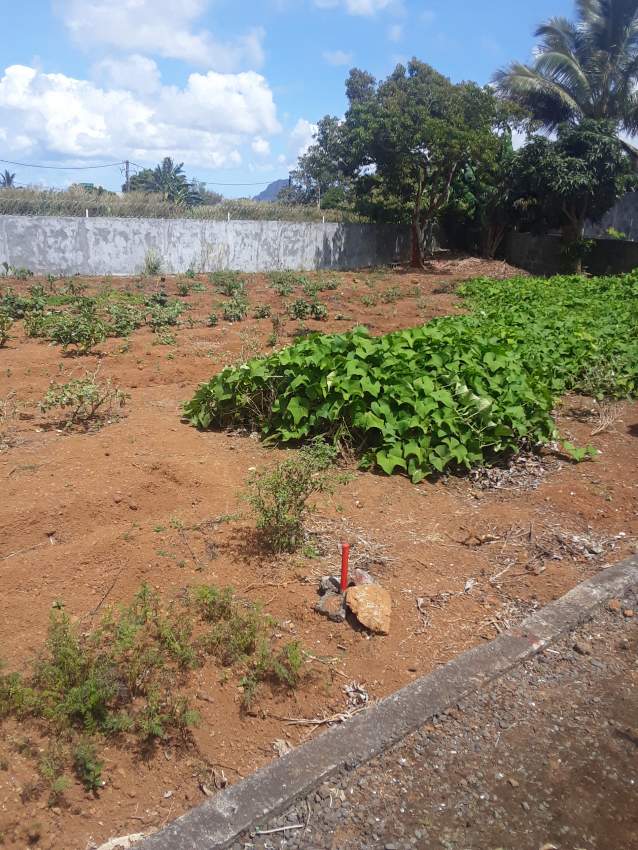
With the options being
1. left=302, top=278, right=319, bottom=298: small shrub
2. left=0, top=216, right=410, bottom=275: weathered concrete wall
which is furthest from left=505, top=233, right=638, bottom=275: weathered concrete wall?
left=302, top=278, right=319, bottom=298: small shrub

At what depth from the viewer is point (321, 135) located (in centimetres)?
4084

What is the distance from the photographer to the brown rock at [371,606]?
3.09 meters

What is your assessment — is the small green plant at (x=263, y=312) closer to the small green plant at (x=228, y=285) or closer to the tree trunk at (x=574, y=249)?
the small green plant at (x=228, y=285)

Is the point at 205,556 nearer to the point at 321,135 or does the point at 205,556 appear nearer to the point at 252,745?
the point at 252,745

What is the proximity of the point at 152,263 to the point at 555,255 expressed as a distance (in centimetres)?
1118

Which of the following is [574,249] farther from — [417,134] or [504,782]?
[504,782]

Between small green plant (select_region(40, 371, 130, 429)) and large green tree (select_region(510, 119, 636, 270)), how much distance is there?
16.6 meters

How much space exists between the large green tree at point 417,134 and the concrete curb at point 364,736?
17.3m

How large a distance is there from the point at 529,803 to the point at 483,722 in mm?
370

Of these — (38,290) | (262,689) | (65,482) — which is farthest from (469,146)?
(262,689)

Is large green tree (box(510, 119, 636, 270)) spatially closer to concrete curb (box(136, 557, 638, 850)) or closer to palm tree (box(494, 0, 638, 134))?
palm tree (box(494, 0, 638, 134))

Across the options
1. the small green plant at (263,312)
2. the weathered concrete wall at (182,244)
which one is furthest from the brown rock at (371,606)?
the weathered concrete wall at (182,244)

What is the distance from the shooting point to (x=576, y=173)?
18.8m

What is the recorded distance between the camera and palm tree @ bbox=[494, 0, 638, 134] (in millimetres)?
22797
